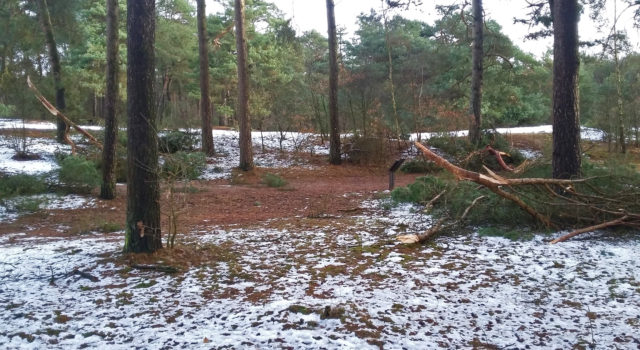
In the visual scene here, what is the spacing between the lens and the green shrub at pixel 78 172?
9.35 m

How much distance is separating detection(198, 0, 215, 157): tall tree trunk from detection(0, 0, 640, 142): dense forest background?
2.14 ft

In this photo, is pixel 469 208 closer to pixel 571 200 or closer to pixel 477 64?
pixel 571 200

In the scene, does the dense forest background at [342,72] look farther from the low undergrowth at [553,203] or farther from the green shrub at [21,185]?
the low undergrowth at [553,203]

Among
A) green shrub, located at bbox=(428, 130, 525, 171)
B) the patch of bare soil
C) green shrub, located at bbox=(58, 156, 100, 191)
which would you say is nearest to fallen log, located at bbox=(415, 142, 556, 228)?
the patch of bare soil

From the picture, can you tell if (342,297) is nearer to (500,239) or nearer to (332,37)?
(500,239)

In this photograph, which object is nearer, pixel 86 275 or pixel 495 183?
pixel 86 275

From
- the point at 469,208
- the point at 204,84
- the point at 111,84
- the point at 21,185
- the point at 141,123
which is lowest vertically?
the point at 469,208

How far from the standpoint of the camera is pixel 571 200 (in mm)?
5434

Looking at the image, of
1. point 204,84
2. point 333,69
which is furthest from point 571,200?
point 204,84

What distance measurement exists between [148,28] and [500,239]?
483 cm

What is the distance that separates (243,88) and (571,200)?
1014cm

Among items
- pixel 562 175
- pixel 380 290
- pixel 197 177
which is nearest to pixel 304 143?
pixel 197 177

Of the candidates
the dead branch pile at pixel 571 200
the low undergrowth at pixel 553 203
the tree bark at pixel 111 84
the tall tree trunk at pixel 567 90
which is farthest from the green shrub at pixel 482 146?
the tree bark at pixel 111 84

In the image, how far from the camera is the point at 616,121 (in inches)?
696
